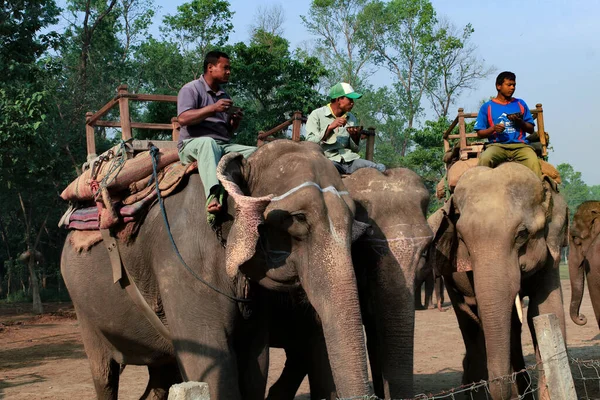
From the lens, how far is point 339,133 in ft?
20.4

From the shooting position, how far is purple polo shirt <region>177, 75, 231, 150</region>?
5105 mm

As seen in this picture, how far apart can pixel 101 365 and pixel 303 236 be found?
3.02 m

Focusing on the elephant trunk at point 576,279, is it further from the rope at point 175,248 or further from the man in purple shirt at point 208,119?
the rope at point 175,248

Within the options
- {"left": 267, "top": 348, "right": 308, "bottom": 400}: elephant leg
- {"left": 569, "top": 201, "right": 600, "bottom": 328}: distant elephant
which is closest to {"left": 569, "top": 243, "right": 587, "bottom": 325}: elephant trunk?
{"left": 569, "top": 201, "right": 600, "bottom": 328}: distant elephant

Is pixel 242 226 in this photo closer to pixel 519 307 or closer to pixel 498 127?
pixel 519 307

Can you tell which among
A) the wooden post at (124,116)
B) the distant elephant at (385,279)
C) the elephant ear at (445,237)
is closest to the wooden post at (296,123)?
the distant elephant at (385,279)

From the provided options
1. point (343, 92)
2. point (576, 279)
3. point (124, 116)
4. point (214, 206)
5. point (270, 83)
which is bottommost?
point (576, 279)

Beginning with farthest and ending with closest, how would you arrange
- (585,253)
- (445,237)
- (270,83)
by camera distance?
(270,83) < (585,253) < (445,237)

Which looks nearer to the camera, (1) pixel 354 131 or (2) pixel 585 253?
(1) pixel 354 131

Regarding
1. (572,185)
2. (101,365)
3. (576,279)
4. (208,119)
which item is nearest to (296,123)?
(208,119)

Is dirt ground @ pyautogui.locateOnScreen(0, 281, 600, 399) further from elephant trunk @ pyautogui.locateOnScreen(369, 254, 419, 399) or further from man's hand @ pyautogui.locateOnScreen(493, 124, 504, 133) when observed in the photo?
man's hand @ pyautogui.locateOnScreen(493, 124, 504, 133)

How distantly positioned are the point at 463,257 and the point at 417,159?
21.2 metres

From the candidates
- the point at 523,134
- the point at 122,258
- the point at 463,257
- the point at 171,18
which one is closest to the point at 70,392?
the point at 122,258

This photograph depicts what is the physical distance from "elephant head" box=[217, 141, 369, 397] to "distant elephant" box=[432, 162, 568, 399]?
2.16 metres
